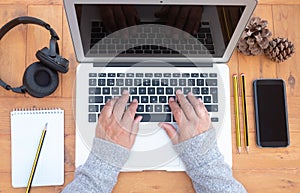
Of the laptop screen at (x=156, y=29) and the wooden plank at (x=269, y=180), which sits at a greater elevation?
the laptop screen at (x=156, y=29)

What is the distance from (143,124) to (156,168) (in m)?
0.09

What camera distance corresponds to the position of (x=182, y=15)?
1.95 ft

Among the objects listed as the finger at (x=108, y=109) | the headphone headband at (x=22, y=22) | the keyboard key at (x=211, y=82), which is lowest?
the finger at (x=108, y=109)

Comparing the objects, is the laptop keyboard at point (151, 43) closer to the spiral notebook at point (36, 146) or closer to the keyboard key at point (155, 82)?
the keyboard key at point (155, 82)

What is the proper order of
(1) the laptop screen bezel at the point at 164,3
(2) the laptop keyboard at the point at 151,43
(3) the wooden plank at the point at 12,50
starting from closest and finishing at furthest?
(1) the laptop screen bezel at the point at 164,3 < (2) the laptop keyboard at the point at 151,43 < (3) the wooden plank at the point at 12,50

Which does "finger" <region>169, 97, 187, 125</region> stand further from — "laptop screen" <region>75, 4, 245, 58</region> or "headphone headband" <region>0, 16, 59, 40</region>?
"headphone headband" <region>0, 16, 59, 40</region>

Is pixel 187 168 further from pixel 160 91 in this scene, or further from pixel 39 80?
pixel 39 80

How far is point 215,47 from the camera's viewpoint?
71 cm

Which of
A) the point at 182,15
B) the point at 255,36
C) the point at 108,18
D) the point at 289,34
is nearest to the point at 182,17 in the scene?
the point at 182,15

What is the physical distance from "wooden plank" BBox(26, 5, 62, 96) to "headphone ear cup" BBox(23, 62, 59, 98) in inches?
2.3

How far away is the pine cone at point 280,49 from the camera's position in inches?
30.3

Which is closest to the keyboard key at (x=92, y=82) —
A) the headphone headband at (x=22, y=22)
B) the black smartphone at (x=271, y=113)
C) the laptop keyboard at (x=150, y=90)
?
the laptop keyboard at (x=150, y=90)

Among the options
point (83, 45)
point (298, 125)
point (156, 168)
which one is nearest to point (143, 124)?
point (156, 168)

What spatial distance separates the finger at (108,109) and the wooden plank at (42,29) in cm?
16
